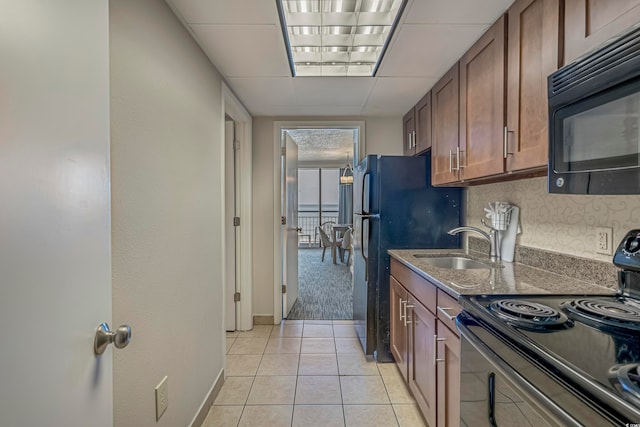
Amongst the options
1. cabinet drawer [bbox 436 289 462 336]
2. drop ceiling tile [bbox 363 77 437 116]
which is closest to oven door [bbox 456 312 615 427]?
cabinet drawer [bbox 436 289 462 336]

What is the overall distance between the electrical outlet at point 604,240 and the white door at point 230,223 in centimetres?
261

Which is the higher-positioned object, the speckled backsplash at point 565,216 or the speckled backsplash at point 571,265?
the speckled backsplash at point 565,216

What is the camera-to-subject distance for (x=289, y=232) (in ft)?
10.7

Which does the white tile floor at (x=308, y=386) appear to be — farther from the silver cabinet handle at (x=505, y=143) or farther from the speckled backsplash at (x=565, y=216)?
the silver cabinet handle at (x=505, y=143)

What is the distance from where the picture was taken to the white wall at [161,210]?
104cm

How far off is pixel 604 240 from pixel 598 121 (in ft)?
2.13

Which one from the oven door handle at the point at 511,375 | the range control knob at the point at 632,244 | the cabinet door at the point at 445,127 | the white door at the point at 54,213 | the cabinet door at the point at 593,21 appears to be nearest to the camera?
the white door at the point at 54,213

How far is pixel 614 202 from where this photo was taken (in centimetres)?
119

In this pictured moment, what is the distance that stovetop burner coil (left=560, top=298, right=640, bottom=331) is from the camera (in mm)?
827

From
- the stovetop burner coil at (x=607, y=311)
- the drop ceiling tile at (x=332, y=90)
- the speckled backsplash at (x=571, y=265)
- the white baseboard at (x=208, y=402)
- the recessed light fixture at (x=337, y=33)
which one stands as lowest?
the white baseboard at (x=208, y=402)

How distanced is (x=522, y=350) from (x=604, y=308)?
40 centimetres

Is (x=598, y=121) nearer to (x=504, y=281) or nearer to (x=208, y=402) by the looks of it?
(x=504, y=281)

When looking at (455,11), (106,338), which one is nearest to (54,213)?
(106,338)

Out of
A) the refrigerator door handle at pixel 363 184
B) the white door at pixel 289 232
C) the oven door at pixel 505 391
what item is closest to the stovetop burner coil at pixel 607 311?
the oven door at pixel 505 391
